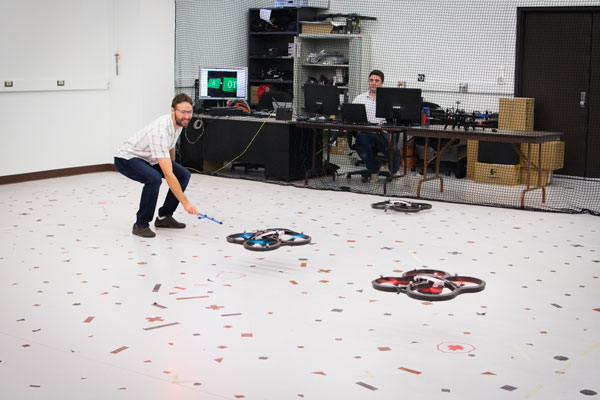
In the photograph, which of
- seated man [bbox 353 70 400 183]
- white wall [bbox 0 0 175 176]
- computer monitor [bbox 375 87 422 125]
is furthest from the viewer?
seated man [bbox 353 70 400 183]

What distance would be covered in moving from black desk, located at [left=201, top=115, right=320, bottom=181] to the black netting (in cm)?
5

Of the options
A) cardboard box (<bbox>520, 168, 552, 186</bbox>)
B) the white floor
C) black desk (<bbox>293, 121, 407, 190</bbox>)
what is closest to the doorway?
cardboard box (<bbox>520, 168, 552, 186</bbox>)

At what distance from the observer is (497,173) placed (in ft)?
27.7

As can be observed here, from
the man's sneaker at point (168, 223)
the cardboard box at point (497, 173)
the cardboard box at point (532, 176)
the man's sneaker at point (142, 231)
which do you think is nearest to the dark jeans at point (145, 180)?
the man's sneaker at point (142, 231)

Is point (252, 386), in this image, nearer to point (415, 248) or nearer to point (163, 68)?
point (415, 248)

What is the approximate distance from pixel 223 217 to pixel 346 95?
396cm

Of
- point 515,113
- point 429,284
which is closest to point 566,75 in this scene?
point 515,113

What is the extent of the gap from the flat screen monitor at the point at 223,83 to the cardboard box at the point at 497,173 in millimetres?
2911

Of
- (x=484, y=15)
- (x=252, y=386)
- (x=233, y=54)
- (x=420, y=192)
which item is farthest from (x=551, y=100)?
(x=252, y=386)

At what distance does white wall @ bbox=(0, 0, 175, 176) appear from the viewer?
7.94m

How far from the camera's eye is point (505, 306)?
404 centimetres

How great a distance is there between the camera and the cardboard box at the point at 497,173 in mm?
8398

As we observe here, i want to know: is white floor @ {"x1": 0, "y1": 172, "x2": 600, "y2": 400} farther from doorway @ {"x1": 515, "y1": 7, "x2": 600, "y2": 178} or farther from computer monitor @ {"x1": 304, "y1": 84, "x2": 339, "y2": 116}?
doorway @ {"x1": 515, "y1": 7, "x2": 600, "y2": 178}

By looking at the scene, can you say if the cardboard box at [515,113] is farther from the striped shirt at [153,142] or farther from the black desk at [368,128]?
the striped shirt at [153,142]
